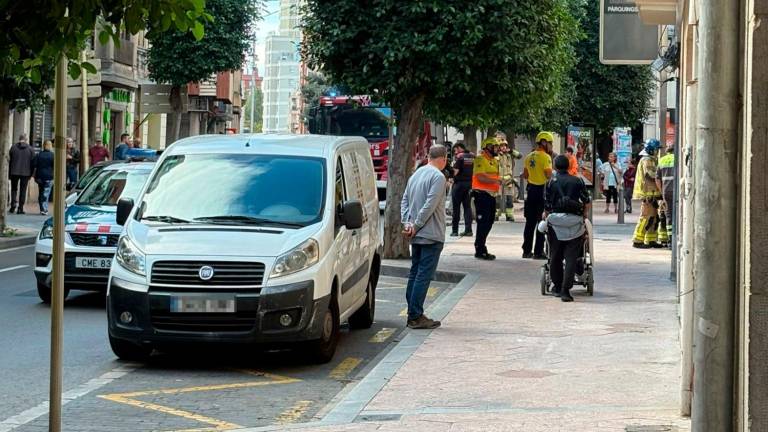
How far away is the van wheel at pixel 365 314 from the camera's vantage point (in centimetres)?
1397

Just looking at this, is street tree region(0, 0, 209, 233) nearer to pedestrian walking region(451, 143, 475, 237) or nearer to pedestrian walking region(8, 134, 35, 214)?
pedestrian walking region(451, 143, 475, 237)

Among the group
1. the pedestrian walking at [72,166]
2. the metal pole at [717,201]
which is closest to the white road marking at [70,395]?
the metal pole at [717,201]

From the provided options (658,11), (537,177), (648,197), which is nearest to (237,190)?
(658,11)

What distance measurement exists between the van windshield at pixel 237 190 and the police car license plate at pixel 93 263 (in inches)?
110

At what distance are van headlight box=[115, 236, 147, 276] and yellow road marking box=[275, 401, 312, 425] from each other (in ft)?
6.75

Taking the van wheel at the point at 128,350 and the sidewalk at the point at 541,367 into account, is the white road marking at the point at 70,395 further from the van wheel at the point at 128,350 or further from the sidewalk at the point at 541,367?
the sidewalk at the point at 541,367

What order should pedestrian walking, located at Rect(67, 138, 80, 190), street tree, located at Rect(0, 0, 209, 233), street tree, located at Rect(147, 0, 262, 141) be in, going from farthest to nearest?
street tree, located at Rect(147, 0, 262, 141)
pedestrian walking, located at Rect(67, 138, 80, 190)
street tree, located at Rect(0, 0, 209, 233)

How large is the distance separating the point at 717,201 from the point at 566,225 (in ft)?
32.7

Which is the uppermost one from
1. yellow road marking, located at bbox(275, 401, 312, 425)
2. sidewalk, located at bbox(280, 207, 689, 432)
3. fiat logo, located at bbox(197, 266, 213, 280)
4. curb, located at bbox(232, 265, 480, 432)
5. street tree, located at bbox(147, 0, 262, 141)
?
street tree, located at bbox(147, 0, 262, 141)

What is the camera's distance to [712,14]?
5918 millimetres

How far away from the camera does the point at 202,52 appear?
49.2 meters

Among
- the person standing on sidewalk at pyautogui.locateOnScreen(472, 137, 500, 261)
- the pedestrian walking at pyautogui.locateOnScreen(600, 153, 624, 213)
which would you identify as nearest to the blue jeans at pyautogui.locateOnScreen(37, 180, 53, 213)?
the person standing on sidewalk at pyautogui.locateOnScreen(472, 137, 500, 261)

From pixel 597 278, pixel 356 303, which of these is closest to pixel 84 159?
pixel 597 278

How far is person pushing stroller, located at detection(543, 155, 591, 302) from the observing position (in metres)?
15.9
